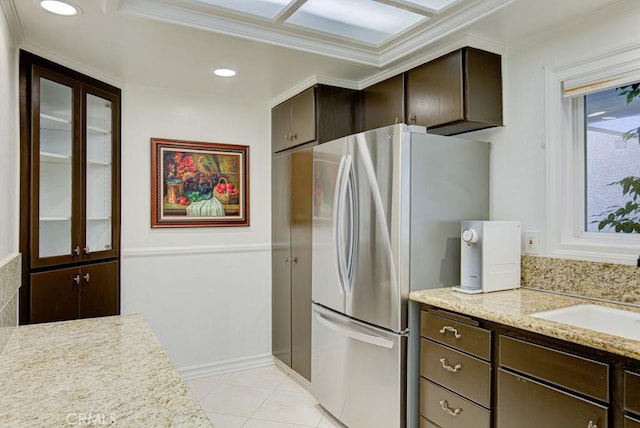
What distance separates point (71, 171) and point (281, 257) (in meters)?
1.62

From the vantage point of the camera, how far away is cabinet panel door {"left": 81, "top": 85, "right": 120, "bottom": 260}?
109 inches

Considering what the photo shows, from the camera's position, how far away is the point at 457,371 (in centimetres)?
187

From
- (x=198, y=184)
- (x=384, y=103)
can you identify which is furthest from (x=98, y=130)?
(x=384, y=103)

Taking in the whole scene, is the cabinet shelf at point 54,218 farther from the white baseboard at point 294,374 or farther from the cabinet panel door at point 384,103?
the cabinet panel door at point 384,103

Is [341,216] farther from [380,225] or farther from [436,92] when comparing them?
[436,92]

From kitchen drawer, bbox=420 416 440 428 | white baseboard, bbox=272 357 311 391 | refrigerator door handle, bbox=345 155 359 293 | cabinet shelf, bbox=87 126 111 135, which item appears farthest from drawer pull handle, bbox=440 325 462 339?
cabinet shelf, bbox=87 126 111 135

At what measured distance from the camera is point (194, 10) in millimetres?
2072

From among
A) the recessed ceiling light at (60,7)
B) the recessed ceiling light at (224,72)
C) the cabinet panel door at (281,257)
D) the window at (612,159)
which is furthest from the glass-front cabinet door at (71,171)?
the window at (612,159)

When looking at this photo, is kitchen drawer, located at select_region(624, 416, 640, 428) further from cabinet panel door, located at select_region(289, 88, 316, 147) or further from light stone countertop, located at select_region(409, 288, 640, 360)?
cabinet panel door, located at select_region(289, 88, 316, 147)

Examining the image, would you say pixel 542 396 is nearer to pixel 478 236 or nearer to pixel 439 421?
pixel 439 421

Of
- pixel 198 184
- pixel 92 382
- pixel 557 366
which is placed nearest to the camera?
pixel 92 382

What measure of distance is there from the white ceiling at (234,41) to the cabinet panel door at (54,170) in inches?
7.8

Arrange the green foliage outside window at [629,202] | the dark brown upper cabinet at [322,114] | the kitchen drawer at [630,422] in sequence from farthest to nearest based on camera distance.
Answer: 1. the dark brown upper cabinet at [322,114]
2. the green foliage outside window at [629,202]
3. the kitchen drawer at [630,422]

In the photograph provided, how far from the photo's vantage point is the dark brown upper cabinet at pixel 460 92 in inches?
88.5
